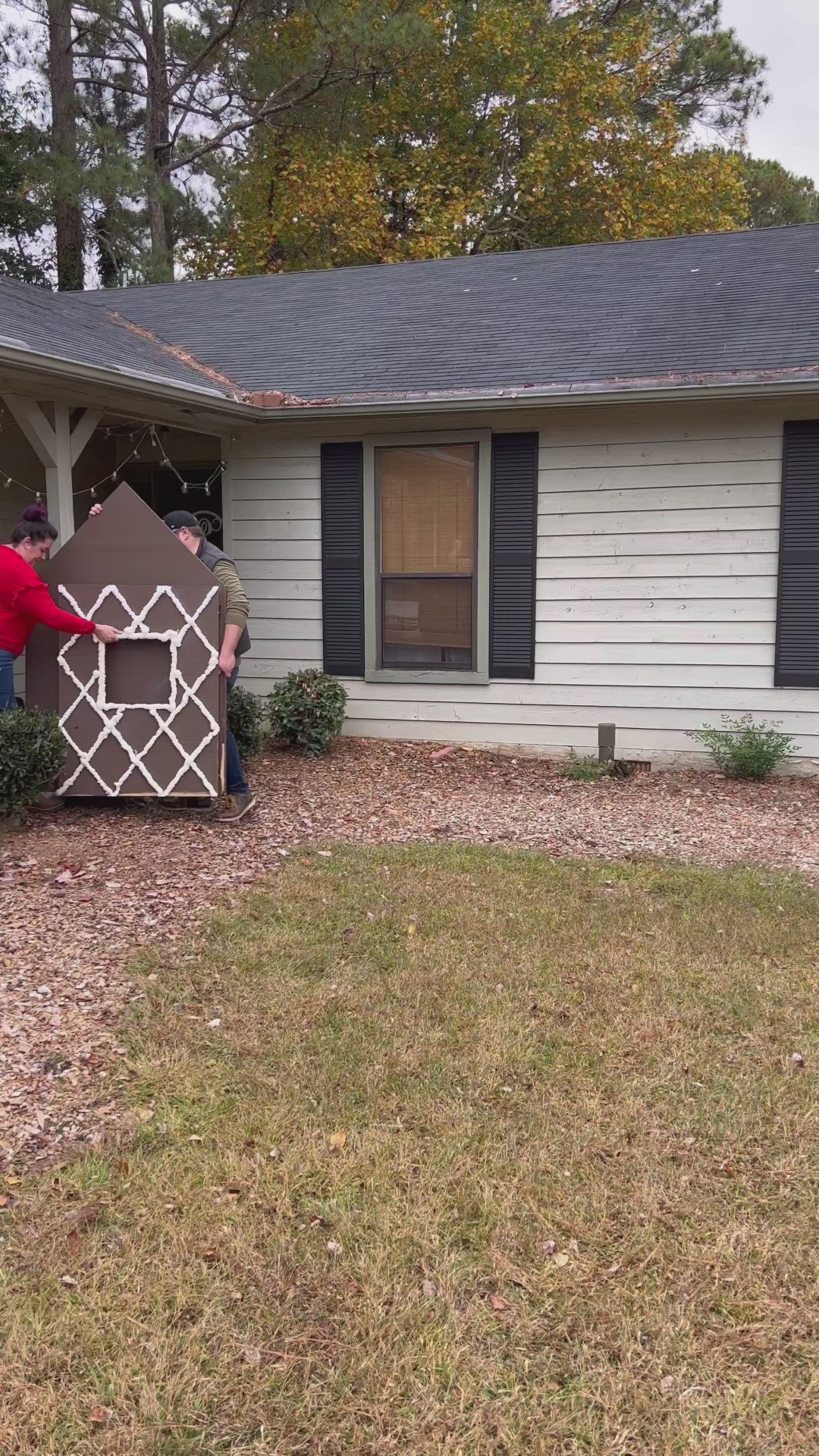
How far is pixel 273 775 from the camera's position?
7129 mm

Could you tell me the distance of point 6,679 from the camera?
5.70 meters

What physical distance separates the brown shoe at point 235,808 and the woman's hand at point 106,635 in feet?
3.57

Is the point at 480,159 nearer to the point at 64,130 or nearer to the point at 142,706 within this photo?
the point at 64,130

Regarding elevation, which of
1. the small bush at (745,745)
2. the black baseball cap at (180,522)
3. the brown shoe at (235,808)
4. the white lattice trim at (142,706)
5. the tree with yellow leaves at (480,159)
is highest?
the tree with yellow leaves at (480,159)

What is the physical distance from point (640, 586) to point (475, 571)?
121cm

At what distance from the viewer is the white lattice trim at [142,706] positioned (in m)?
5.80

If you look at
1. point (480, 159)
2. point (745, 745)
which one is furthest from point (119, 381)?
point (480, 159)

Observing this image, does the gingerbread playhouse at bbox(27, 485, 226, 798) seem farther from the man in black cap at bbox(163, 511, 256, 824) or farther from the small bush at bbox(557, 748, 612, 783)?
the small bush at bbox(557, 748, 612, 783)

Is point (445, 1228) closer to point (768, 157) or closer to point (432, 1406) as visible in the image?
point (432, 1406)

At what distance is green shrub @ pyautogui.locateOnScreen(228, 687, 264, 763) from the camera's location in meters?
6.94

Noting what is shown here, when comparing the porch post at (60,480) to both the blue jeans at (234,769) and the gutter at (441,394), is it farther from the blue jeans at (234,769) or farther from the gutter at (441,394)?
the blue jeans at (234,769)

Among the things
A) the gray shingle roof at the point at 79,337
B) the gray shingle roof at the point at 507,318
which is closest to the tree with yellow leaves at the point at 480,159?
the gray shingle roof at the point at 507,318

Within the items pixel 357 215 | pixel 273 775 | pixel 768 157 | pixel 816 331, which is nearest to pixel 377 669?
pixel 273 775

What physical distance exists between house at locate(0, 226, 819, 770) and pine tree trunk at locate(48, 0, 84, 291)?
11068 millimetres
